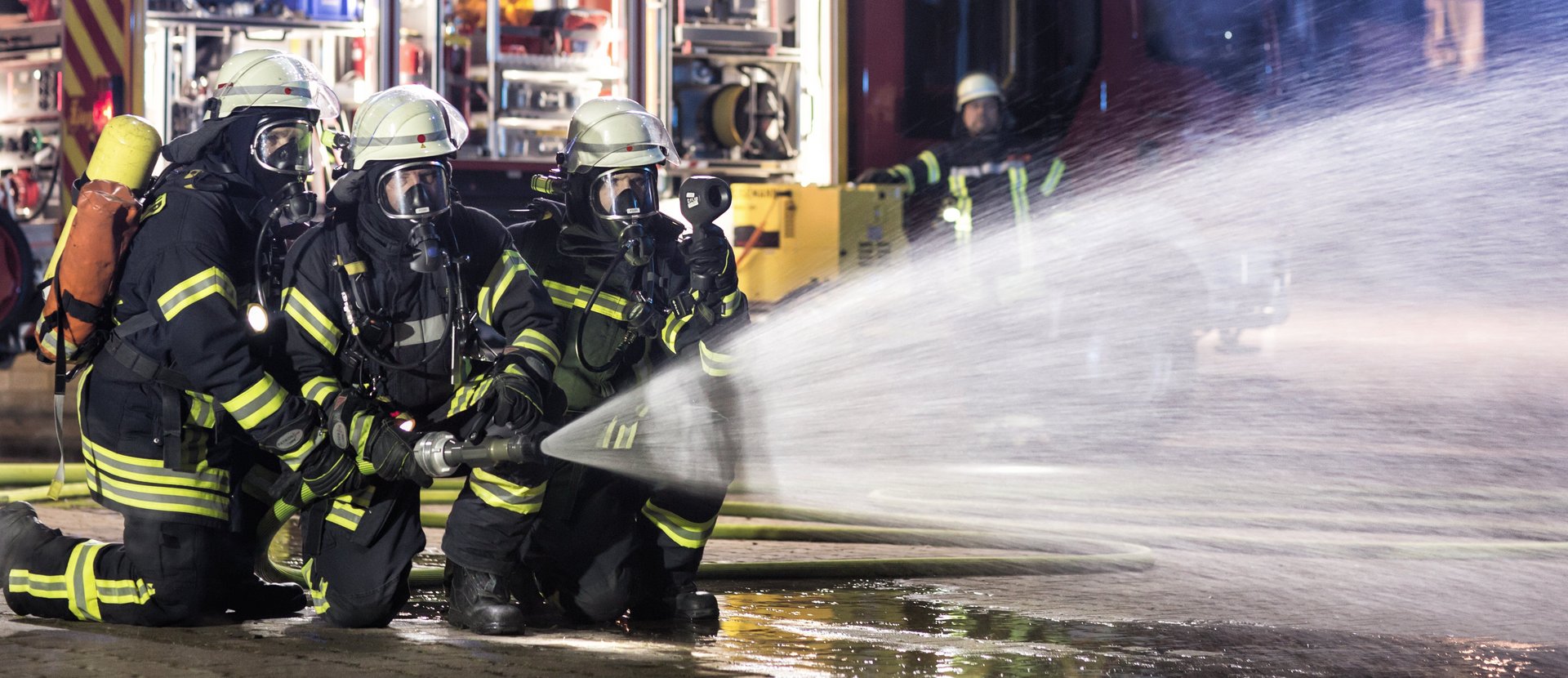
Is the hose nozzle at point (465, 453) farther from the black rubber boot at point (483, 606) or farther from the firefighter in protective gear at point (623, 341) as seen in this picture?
the firefighter in protective gear at point (623, 341)

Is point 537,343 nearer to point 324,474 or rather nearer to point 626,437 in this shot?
point 626,437

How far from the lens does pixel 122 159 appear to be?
4.69m

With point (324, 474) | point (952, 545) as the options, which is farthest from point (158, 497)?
point (952, 545)

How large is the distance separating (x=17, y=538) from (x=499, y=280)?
4.59ft

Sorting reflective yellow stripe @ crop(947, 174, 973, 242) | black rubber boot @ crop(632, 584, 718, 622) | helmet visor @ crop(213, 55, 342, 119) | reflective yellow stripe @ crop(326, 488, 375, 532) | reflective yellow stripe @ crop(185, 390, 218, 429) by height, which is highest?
reflective yellow stripe @ crop(947, 174, 973, 242)

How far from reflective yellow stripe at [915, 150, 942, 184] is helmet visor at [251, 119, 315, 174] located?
18.1 feet

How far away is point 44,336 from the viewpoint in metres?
4.71

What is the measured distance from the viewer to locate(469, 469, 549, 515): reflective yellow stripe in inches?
180

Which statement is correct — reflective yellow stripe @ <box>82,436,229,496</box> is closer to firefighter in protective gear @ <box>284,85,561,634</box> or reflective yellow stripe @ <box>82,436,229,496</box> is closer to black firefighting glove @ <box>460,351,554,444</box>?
firefighter in protective gear @ <box>284,85,561,634</box>

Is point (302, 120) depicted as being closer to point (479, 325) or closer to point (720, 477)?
point (479, 325)

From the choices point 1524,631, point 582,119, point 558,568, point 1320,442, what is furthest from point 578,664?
point 1320,442

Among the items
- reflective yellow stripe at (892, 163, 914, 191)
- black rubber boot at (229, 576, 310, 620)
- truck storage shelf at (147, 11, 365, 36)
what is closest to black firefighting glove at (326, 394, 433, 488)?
black rubber boot at (229, 576, 310, 620)

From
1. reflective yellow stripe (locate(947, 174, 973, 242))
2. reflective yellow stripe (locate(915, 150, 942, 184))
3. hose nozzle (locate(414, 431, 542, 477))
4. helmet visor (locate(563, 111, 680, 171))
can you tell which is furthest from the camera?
reflective yellow stripe (locate(915, 150, 942, 184))

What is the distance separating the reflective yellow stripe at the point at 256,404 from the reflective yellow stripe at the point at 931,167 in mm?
6030
